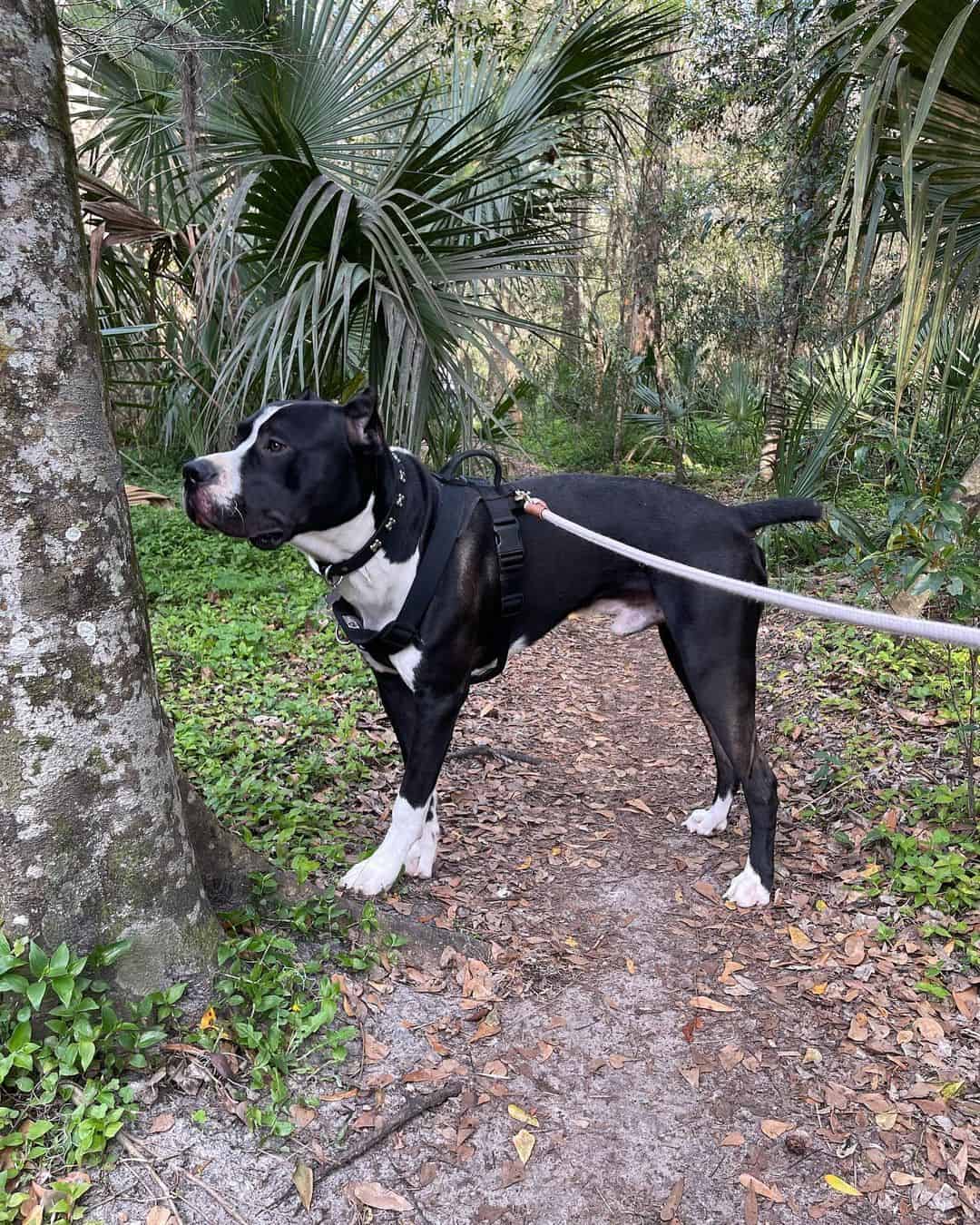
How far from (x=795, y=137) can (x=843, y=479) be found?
286cm

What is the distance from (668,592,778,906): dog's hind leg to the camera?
10.1 ft

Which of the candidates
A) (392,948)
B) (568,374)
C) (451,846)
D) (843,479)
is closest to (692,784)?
(451,846)

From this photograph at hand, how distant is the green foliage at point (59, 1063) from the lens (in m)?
1.77

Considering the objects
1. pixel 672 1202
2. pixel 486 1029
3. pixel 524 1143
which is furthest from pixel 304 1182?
pixel 672 1202

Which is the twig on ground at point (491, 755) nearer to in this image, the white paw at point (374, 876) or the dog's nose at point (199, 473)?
the white paw at point (374, 876)

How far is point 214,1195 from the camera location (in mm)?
1835

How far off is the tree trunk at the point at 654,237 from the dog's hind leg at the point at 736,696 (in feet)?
22.6

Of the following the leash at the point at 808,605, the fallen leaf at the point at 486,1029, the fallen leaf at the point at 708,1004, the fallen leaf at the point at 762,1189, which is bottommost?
the fallen leaf at the point at 708,1004

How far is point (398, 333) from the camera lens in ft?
14.0

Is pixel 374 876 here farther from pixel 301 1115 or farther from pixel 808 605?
pixel 808 605

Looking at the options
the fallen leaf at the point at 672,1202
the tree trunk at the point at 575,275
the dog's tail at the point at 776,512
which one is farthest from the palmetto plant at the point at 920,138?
the fallen leaf at the point at 672,1202

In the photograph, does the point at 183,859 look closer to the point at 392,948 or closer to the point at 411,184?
the point at 392,948

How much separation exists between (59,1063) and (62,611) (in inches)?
38.2

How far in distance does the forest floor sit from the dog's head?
129cm
